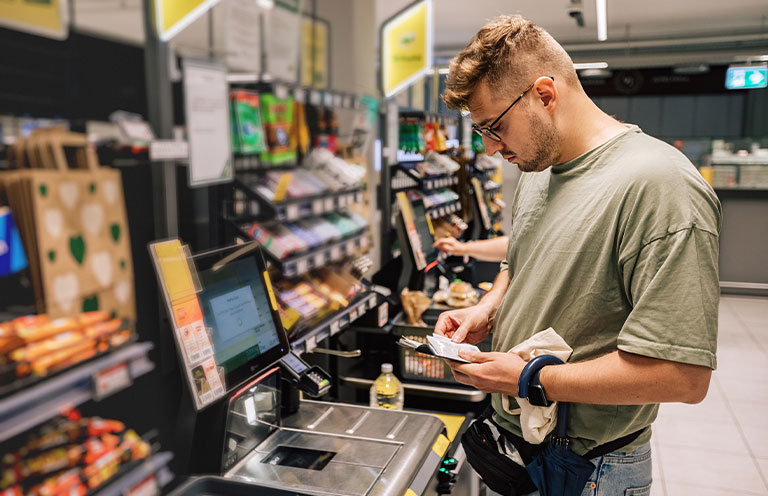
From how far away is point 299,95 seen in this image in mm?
2590

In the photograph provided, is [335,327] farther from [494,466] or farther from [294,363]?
[494,466]

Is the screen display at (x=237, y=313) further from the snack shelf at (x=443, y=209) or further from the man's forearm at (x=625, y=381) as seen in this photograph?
the snack shelf at (x=443, y=209)

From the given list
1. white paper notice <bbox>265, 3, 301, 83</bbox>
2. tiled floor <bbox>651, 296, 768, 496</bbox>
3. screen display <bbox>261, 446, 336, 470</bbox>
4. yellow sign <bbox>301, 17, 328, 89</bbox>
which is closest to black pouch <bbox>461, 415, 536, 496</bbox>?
screen display <bbox>261, 446, 336, 470</bbox>

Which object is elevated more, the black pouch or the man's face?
the man's face

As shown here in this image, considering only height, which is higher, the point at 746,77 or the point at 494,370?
the point at 746,77

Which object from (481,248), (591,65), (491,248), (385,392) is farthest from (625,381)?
(591,65)

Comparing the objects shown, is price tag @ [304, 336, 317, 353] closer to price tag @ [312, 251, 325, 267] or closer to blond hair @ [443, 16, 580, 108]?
price tag @ [312, 251, 325, 267]

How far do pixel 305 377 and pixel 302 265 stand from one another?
58cm

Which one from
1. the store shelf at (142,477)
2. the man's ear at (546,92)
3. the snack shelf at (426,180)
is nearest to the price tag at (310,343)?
the store shelf at (142,477)

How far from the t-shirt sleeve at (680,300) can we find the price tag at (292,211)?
1491 mm

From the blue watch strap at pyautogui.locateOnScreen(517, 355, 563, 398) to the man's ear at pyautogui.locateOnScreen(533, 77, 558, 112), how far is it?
2.02ft

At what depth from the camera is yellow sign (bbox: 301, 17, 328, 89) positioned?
3432 mm

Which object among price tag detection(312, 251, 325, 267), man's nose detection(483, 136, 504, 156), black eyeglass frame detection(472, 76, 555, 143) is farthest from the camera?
price tag detection(312, 251, 325, 267)

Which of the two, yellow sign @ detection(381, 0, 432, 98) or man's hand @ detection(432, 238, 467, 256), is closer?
man's hand @ detection(432, 238, 467, 256)
